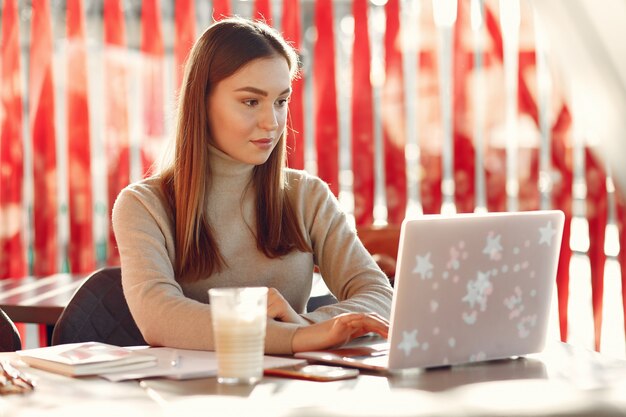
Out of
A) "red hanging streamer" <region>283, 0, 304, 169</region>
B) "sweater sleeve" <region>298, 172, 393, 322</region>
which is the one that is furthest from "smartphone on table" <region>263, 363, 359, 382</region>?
"red hanging streamer" <region>283, 0, 304, 169</region>

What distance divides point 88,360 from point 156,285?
37 cm

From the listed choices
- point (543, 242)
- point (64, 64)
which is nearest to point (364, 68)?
point (64, 64)

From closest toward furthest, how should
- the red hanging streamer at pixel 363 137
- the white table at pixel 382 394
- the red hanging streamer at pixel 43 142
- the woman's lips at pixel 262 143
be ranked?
the white table at pixel 382 394 < the woman's lips at pixel 262 143 < the red hanging streamer at pixel 43 142 < the red hanging streamer at pixel 363 137

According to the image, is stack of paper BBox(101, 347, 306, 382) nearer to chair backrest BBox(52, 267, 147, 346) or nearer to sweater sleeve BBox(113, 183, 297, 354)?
sweater sleeve BBox(113, 183, 297, 354)

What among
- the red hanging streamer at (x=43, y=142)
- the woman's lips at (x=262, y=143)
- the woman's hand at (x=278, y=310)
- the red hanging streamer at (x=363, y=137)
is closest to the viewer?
the woman's hand at (x=278, y=310)

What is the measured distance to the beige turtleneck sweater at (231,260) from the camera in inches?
62.5

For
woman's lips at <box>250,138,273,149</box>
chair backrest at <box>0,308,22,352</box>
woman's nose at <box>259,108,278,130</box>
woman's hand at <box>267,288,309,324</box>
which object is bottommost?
chair backrest at <box>0,308,22,352</box>

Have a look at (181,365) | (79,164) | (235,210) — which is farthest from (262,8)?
(181,365)

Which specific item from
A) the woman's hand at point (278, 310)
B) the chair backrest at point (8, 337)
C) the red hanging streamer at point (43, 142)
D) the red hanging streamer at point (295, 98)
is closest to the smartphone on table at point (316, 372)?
the woman's hand at point (278, 310)

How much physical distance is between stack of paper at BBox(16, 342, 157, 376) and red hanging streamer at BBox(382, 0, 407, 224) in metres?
2.51

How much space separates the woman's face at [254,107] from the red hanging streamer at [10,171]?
207 cm

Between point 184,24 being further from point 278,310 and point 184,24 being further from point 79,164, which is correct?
point 278,310

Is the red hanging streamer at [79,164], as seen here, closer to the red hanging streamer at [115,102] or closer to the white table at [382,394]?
the red hanging streamer at [115,102]

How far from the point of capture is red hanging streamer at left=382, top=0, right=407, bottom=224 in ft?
12.5
